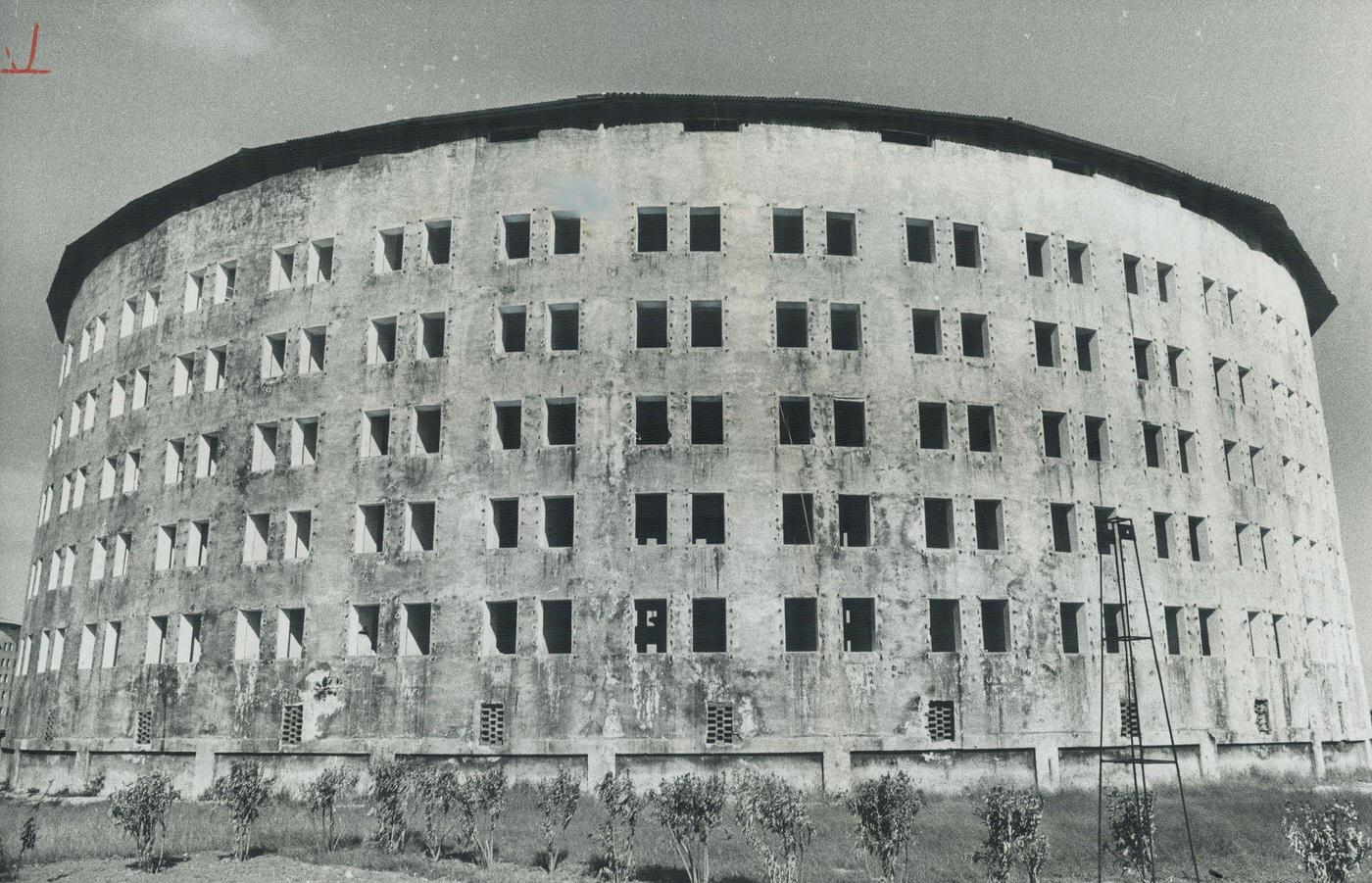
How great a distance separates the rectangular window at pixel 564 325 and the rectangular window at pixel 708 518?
5.79 metres

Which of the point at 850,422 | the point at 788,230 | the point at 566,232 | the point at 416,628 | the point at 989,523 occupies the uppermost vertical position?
the point at 566,232

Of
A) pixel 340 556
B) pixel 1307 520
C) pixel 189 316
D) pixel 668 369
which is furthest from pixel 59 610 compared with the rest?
pixel 1307 520

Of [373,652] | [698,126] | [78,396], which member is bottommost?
[373,652]

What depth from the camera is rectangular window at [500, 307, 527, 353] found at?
32406mm

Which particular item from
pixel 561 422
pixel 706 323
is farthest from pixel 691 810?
pixel 706 323

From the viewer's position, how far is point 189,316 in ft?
121

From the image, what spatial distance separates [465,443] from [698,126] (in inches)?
468

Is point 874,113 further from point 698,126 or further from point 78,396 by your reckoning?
point 78,396

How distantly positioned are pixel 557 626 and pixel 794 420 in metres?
8.82

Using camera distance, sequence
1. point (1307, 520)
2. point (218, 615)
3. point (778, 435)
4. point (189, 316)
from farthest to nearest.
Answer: point (1307, 520) < point (189, 316) < point (218, 615) < point (778, 435)

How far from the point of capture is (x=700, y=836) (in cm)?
1848

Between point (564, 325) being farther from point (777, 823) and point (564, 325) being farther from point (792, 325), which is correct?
point (777, 823)

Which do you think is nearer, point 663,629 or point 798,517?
point 663,629

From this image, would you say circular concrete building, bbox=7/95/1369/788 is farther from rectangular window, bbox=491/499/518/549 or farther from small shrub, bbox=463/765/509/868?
small shrub, bbox=463/765/509/868
